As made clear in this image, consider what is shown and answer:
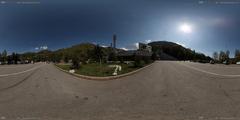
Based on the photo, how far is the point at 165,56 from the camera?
13162 centimetres

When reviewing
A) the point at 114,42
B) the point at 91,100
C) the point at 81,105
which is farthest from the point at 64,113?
the point at 114,42

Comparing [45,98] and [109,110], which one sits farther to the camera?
[45,98]

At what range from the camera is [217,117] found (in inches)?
207

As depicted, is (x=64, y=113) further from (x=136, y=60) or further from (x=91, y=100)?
(x=136, y=60)

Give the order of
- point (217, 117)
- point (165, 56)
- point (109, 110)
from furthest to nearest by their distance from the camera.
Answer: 1. point (165, 56)
2. point (109, 110)
3. point (217, 117)

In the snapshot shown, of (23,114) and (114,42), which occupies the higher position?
(114,42)

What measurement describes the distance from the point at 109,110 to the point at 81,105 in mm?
1084

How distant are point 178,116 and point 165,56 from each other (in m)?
129

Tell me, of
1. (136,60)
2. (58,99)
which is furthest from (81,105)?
(136,60)

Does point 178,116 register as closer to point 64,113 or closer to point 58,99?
point 64,113

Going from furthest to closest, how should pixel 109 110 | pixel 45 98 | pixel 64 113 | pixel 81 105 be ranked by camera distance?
pixel 45 98
pixel 81 105
pixel 109 110
pixel 64 113

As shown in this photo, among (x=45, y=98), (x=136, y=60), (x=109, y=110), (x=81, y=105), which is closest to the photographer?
(x=109, y=110)

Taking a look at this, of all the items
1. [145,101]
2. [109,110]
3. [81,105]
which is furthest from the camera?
[145,101]

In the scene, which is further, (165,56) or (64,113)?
(165,56)
